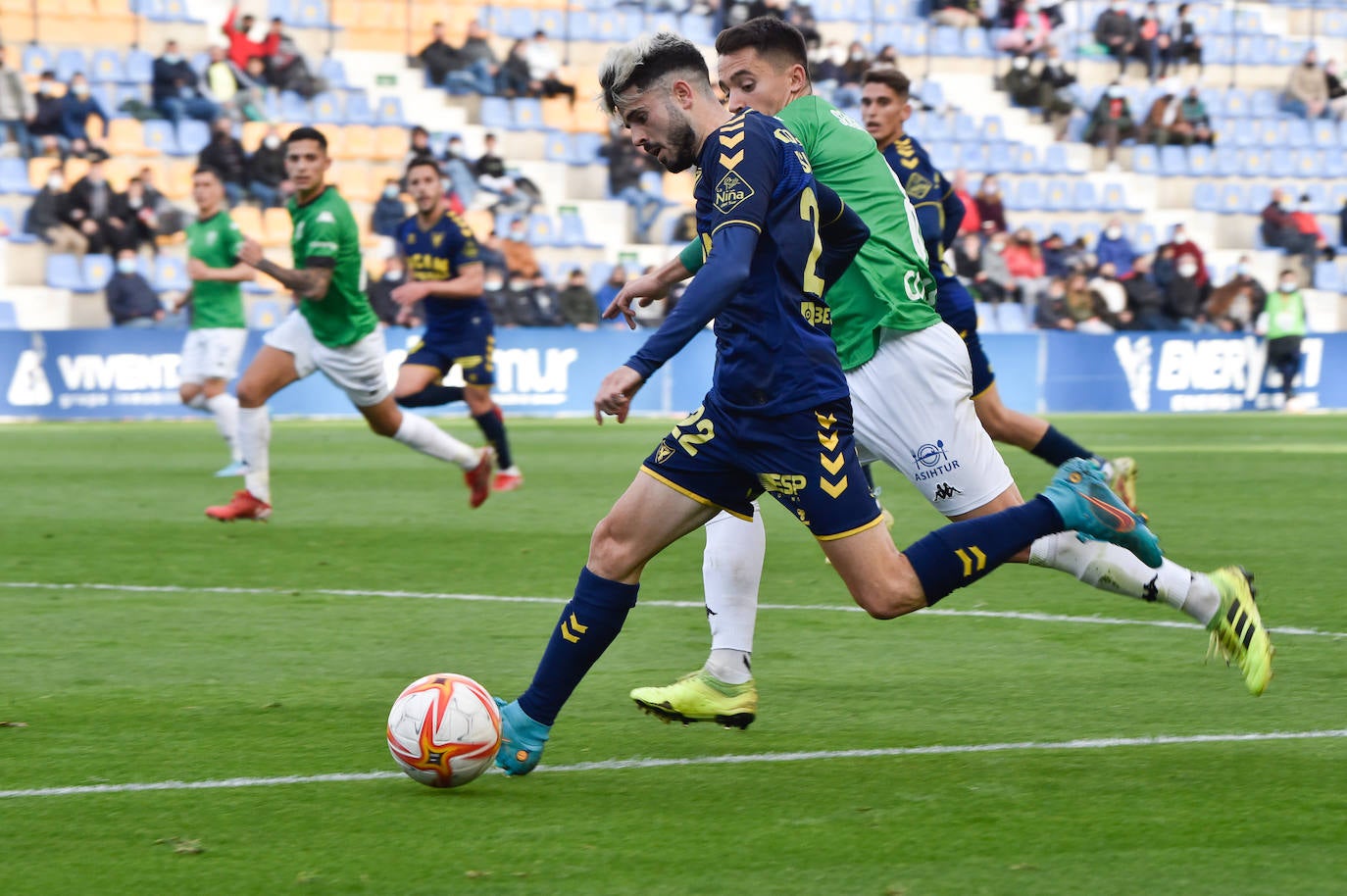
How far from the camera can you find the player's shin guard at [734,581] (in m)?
5.42

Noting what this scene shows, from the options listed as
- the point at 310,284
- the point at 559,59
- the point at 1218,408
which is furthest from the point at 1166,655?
the point at 559,59

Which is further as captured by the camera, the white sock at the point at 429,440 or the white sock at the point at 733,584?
the white sock at the point at 429,440

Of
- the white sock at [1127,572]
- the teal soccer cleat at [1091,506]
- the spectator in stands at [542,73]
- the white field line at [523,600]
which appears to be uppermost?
the spectator in stands at [542,73]

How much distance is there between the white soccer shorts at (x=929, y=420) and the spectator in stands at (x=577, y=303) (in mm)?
17352

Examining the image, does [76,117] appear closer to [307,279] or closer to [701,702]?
[307,279]

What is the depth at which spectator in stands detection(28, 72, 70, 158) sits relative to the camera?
22.9 meters

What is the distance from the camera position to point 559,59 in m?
28.4

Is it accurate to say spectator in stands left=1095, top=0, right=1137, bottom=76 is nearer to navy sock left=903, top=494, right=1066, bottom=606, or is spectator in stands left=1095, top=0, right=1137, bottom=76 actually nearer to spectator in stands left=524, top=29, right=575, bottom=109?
spectator in stands left=524, top=29, right=575, bottom=109

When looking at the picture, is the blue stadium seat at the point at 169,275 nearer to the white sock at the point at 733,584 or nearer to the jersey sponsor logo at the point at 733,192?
the white sock at the point at 733,584

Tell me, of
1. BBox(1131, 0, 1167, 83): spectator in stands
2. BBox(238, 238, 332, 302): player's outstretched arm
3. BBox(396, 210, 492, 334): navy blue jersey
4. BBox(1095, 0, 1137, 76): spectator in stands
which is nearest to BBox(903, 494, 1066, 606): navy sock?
BBox(238, 238, 332, 302): player's outstretched arm

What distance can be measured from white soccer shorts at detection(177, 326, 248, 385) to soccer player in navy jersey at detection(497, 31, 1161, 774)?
34.3 feet

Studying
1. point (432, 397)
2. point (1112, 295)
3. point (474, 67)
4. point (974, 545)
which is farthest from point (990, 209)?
point (974, 545)

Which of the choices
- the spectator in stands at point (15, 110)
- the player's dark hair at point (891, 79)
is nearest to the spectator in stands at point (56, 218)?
the spectator in stands at point (15, 110)

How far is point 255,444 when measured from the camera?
11.0 m
